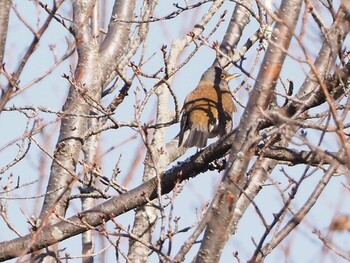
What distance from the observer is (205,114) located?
856cm

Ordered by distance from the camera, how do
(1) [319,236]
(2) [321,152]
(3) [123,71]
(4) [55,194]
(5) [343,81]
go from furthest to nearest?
(3) [123,71], (4) [55,194], (5) [343,81], (1) [319,236], (2) [321,152]

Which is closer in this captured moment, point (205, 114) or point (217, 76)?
point (205, 114)

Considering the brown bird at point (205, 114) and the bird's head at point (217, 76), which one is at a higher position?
the bird's head at point (217, 76)

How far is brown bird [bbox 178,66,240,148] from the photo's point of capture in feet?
27.1

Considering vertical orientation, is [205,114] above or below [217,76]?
below

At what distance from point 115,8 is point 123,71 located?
87 cm

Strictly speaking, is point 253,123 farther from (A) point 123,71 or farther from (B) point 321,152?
(A) point 123,71

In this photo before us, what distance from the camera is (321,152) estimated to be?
13.1 feet

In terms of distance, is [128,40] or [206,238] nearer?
[206,238]

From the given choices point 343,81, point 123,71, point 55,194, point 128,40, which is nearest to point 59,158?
point 55,194

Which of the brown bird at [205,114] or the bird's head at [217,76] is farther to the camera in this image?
the bird's head at [217,76]

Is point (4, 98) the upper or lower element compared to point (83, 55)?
lower

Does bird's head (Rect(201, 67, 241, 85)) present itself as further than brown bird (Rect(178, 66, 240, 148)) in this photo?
Yes

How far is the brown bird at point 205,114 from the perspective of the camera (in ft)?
27.1
